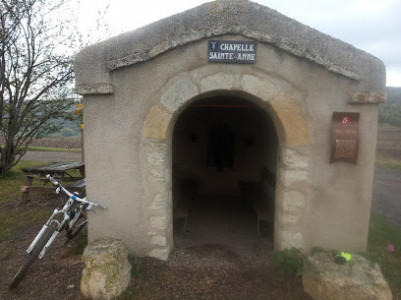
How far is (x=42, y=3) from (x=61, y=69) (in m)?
1.99

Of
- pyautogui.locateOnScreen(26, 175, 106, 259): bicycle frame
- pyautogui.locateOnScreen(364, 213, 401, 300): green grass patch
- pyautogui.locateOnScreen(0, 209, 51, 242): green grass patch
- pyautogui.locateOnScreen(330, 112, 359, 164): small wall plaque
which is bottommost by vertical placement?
pyautogui.locateOnScreen(0, 209, 51, 242): green grass patch

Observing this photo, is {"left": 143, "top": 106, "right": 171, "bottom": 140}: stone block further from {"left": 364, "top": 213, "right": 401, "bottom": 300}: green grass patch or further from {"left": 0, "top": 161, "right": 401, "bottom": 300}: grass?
{"left": 364, "top": 213, "right": 401, "bottom": 300}: green grass patch

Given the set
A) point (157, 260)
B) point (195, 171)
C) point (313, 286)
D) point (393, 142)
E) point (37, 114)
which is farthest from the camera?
point (393, 142)

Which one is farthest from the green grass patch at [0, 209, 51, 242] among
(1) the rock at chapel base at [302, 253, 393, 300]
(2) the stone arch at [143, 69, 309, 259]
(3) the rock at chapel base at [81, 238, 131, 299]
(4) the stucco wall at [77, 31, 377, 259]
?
(1) the rock at chapel base at [302, 253, 393, 300]

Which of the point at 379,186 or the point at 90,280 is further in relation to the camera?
the point at 379,186

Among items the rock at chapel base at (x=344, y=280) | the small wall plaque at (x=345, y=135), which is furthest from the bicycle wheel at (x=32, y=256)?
the small wall plaque at (x=345, y=135)

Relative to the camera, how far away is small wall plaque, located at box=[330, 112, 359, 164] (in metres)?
3.22

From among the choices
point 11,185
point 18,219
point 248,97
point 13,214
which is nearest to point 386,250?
point 248,97

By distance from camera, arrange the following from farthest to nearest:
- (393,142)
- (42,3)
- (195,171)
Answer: (393,142) → (42,3) → (195,171)

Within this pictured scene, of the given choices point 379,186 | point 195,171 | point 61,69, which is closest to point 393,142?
point 379,186

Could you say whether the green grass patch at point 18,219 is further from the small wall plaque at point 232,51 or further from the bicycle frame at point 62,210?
the small wall plaque at point 232,51

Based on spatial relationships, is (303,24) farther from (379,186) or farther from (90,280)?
(379,186)

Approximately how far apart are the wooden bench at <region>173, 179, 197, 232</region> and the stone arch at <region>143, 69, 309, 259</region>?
1045 mm

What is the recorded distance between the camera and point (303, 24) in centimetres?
321
